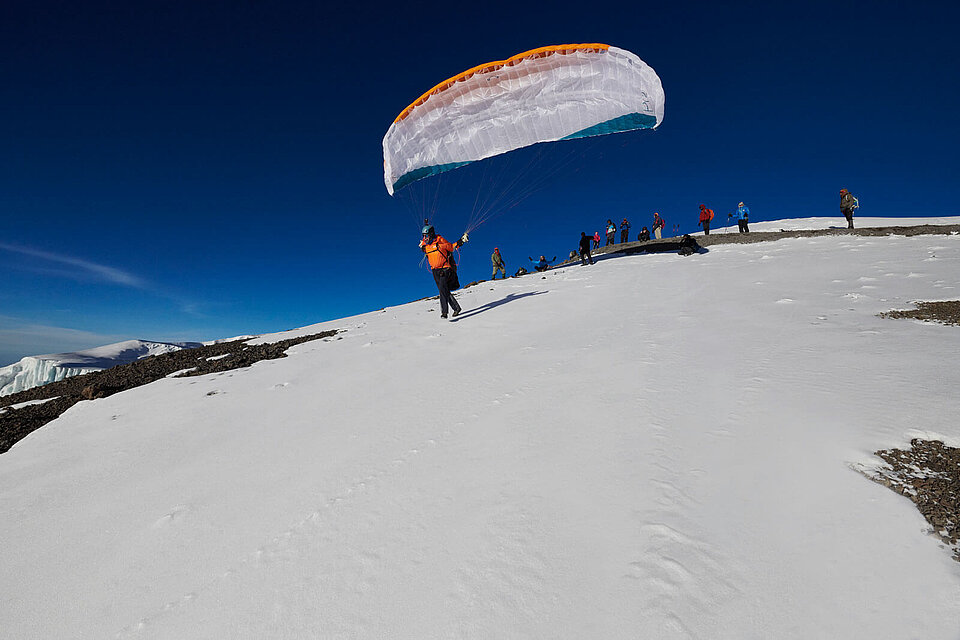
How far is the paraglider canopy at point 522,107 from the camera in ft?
33.8

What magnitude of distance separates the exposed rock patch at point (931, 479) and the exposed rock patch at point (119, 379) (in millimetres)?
8585

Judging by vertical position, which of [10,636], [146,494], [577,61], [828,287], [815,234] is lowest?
[10,636]

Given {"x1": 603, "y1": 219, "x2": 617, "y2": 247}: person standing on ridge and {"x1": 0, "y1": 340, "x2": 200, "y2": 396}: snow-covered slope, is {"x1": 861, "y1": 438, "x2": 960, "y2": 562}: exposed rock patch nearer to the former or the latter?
{"x1": 603, "y1": 219, "x2": 617, "y2": 247}: person standing on ridge

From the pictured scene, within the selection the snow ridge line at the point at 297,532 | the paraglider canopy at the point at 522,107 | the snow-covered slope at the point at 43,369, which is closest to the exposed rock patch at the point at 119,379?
the snow ridge line at the point at 297,532

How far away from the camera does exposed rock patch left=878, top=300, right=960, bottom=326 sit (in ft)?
18.2

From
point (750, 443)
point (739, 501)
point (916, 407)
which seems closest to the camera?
point (739, 501)

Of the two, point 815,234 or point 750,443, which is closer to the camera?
point 750,443

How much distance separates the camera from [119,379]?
8055mm

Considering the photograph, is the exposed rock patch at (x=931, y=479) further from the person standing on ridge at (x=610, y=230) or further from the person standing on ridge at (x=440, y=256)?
the person standing on ridge at (x=610, y=230)

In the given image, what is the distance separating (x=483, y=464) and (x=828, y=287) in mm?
9974

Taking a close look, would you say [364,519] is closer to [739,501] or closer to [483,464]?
[483,464]

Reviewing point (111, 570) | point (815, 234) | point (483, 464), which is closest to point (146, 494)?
point (111, 570)

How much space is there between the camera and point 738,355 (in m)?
4.88

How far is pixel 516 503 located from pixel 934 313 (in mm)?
7659
